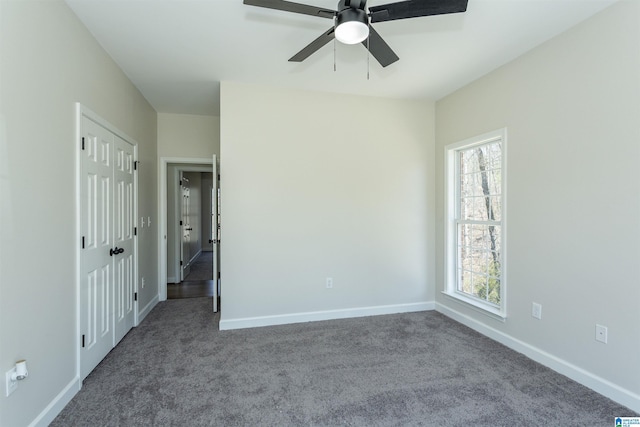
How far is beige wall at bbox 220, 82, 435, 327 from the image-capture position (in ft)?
10.7

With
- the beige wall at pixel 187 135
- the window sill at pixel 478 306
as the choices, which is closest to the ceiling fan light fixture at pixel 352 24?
the window sill at pixel 478 306

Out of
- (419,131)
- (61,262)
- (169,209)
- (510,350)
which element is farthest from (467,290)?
(169,209)

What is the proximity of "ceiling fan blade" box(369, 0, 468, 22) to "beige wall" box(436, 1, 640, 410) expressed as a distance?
1266 mm

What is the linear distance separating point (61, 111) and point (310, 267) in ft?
8.30

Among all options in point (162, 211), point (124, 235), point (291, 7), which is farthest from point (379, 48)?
point (162, 211)

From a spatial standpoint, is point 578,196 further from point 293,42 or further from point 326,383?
point 293,42

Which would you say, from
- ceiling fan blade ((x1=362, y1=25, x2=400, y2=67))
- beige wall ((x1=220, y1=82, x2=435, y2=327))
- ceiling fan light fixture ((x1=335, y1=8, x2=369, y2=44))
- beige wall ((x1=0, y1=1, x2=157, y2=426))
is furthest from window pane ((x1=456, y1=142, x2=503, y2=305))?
beige wall ((x1=0, y1=1, x2=157, y2=426))

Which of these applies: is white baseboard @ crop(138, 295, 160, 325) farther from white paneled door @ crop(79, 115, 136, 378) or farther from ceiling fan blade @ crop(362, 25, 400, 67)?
ceiling fan blade @ crop(362, 25, 400, 67)

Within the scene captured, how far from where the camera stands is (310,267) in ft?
11.4

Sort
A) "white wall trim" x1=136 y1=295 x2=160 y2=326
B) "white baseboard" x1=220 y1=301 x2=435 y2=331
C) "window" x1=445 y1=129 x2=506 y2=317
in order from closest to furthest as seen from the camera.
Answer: "window" x1=445 y1=129 x2=506 y2=317, "white baseboard" x1=220 y1=301 x2=435 y2=331, "white wall trim" x1=136 y1=295 x2=160 y2=326

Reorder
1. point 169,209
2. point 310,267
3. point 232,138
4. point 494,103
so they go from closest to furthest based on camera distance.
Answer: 1. point 494,103
2. point 232,138
3. point 310,267
4. point 169,209

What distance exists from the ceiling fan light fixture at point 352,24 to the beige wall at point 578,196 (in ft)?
5.62

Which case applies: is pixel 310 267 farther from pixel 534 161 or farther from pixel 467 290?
pixel 534 161

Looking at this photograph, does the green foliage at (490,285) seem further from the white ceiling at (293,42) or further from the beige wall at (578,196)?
the white ceiling at (293,42)
